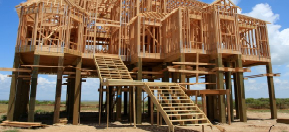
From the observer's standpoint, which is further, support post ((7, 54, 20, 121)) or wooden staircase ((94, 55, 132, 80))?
wooden staircase ((94, 55, 132, 80))

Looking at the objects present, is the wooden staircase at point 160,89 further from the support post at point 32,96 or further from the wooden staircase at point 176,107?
the support post at point 32,96

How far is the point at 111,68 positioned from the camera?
58.5 ft

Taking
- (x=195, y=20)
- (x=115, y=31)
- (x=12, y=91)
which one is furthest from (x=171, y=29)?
(x=12, y=91)

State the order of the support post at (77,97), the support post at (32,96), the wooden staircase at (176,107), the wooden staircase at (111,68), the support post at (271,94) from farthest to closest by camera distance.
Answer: the support post at (271,94), the support post at (77,97), the wooden staircase at (111,68), the support post at (32,96), the wooden staircase at (176,107)

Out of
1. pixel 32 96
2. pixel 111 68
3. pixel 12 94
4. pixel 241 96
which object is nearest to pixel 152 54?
pixel 111 68

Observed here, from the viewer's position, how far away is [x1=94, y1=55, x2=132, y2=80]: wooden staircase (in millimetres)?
17094

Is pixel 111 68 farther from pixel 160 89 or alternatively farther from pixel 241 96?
pixel 241 96

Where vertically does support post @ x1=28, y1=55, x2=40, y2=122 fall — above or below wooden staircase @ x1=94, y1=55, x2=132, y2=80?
below

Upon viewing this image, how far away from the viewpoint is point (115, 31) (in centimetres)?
2373

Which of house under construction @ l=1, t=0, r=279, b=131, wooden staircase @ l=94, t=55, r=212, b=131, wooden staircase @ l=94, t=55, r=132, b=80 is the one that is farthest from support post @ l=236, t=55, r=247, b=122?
wooden staircase @ l=94, t=55, r=132, b=80

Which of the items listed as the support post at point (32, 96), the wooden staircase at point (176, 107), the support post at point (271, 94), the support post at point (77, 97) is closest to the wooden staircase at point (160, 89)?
the wooden staircase at point (176, 107)

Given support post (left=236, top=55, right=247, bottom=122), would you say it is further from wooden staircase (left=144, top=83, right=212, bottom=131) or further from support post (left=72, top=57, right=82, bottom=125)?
support post (left=72, top=57, right=82, bottom=125)

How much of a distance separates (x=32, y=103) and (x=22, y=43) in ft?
19.1

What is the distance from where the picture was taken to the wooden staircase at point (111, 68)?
17.1m
